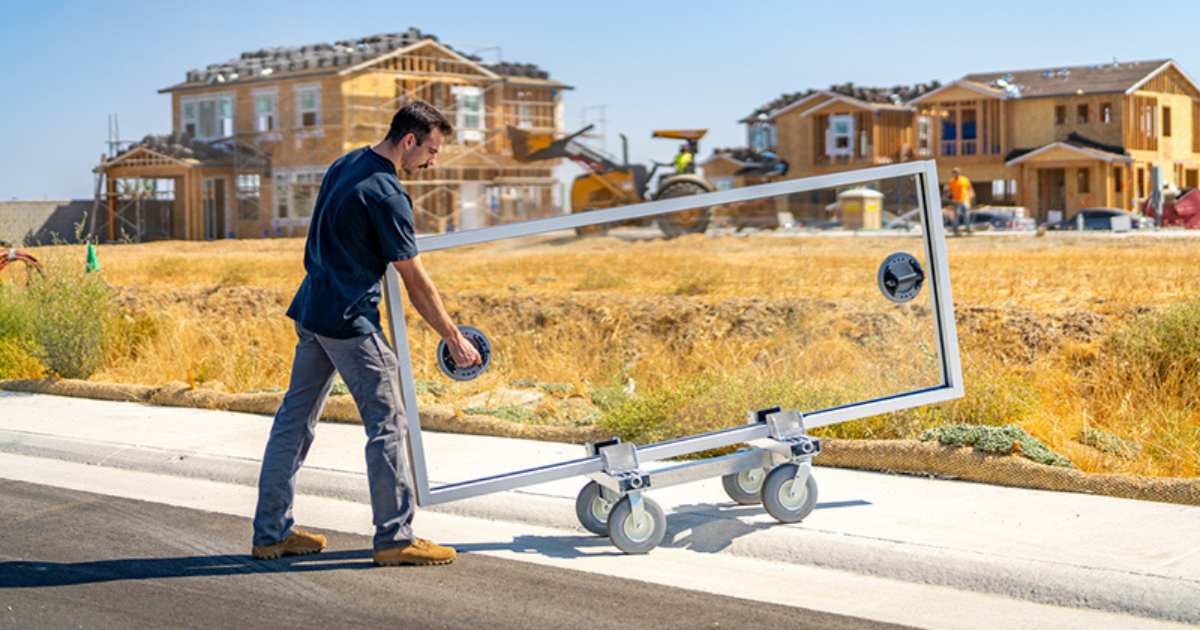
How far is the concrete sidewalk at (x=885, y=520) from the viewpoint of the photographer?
493 cm

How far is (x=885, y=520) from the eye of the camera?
584 centimetres

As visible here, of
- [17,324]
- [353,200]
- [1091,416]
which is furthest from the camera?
[17,324]

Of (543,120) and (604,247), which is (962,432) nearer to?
(604,247)

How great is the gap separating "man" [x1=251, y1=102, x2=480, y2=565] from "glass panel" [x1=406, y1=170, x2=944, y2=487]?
2.15 feet

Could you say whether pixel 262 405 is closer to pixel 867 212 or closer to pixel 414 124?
pixel 414 124

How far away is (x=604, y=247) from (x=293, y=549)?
297 centimetres

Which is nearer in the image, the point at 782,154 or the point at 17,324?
the point at 17,324

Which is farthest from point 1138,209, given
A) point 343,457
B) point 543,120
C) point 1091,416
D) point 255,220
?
point 343,457

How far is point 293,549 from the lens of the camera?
568cm

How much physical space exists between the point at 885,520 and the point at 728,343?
5032 mm

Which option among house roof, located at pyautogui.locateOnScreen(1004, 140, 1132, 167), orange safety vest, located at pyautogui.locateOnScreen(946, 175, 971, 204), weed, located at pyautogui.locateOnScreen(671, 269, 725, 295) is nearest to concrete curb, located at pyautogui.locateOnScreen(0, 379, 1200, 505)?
weed, located at pyautogui.locateOnScreen(671, 269, 725, 295)

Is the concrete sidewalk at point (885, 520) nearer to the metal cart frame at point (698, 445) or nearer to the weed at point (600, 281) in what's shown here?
the metal cart frame at point (698, 445)

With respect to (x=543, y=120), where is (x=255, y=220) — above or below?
below

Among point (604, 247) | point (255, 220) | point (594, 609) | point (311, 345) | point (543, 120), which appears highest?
point (543, 120)
